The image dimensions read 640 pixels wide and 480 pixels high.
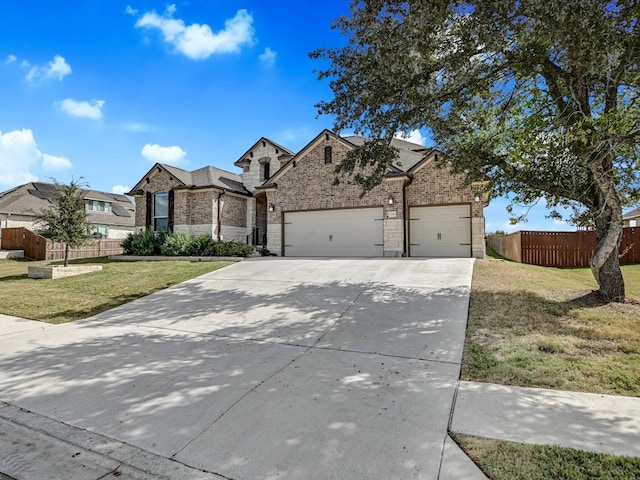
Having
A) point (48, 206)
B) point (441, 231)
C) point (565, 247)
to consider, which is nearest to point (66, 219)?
point (441, 231)

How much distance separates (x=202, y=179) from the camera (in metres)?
20.9

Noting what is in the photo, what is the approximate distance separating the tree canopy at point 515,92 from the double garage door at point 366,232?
19.0 feet

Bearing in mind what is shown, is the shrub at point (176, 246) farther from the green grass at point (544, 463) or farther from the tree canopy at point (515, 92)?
the green grass at point (544, 463)

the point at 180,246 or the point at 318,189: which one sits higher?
the point at 318,189

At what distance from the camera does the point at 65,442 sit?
119 inches

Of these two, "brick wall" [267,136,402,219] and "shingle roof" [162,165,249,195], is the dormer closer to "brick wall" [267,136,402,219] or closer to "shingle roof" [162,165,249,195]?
"shingle roof" [162,165,249,195]

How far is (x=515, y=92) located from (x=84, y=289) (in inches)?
548

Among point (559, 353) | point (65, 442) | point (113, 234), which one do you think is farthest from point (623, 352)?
point (113, 234)

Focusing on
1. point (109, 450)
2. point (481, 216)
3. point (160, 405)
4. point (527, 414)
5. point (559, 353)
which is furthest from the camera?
point (481, 216)

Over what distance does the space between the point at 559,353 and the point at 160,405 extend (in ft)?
17.1

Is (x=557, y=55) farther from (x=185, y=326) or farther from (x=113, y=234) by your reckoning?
(x=113, y=234)

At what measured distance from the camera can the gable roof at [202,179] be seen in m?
20.2

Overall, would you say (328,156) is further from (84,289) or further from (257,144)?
(84,289)

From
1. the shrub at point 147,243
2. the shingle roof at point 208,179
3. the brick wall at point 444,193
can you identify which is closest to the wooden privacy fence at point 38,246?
the shrub at point 147,243
